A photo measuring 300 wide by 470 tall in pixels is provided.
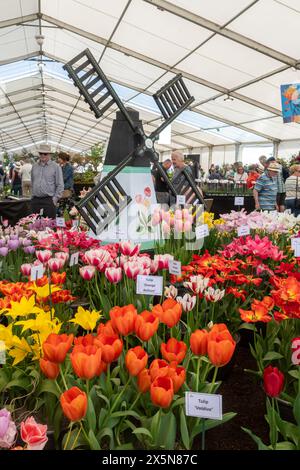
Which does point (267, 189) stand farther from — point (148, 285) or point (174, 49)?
point (174, 49)

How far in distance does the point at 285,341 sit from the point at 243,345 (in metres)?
0.51

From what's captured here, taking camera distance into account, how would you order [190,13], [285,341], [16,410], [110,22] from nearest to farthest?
[16,410]
[285,341]
[190,13]
[110,22]

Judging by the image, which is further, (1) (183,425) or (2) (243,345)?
(2) (243,345)

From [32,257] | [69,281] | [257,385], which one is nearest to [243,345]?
[257,385]

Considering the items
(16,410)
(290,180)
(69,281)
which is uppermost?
(290,180)

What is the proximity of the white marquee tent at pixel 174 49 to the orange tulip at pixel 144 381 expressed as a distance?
6302 mm

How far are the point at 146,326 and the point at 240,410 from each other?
53cm

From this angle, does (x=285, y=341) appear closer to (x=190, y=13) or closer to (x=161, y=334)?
(x=161, y=334)

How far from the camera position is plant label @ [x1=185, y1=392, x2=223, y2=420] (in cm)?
89

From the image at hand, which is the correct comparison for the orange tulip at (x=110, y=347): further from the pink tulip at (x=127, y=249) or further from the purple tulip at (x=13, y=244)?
the purple tulip at (x=13, y=244)

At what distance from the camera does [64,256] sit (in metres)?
1.93

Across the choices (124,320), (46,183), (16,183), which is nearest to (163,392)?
(124,320)

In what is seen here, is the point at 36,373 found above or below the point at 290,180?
below

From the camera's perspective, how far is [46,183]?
5.24 metres
